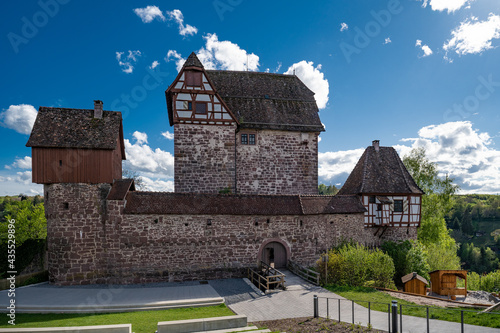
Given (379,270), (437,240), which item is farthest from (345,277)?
(437,240)

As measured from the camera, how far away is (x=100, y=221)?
17000 mm

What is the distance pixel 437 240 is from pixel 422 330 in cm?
2436

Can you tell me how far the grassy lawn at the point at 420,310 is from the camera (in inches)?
402

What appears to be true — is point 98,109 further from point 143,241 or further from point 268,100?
point 268,100

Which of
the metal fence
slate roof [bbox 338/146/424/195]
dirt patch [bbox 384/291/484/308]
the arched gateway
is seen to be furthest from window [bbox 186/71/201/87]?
dirt patch [bbox 384/291/484/308]

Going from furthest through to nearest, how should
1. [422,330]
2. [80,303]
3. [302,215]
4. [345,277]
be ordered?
[302,215]
[345,277]
[80,303]
[422,330]

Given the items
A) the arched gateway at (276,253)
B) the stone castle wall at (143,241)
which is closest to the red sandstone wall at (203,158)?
the stone castle wall at (143,241)

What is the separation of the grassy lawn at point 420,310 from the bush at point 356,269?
918 millimetres

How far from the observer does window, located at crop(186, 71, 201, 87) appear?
68.9 ft

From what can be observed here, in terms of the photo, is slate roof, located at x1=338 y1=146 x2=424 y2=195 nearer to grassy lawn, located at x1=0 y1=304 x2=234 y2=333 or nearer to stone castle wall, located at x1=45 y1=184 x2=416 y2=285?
stone castle wall, located at x1=45 y1=184 x2=416 y2=285

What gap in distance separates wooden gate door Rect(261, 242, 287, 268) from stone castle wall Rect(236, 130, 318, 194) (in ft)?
17.9

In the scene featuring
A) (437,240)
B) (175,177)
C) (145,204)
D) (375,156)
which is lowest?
(437,240)

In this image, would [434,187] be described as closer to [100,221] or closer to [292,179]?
[292,179]

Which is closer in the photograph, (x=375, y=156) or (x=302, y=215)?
(x=302, y=215)
